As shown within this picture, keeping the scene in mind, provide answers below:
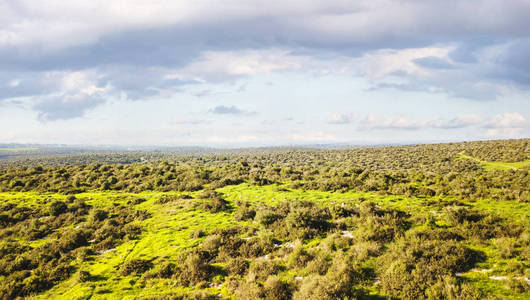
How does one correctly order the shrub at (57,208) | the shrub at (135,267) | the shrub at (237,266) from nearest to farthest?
1. the shrub at (237,266)
2. the shrub at (135,267)
3. the shrub at (57,208)

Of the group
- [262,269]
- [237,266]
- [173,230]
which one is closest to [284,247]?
[262,269]

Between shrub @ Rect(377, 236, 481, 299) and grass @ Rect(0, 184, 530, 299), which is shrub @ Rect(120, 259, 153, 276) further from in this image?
shrub @ Rect(377, 236, 481, 299)

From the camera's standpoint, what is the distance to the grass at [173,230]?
28.8ft

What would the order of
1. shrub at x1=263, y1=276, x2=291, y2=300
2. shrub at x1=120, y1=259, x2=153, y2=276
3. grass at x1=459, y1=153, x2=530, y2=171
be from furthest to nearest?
1. grass at x1=459, y1=153, x2=530, y2=171
2. shrub at x1=120, y1=259, x2=153, y2=276
3. shrub at x1=263, y1=276, x2=291, y2=300

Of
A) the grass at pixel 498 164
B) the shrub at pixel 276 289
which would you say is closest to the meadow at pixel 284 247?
the shrub at pixel 276 289

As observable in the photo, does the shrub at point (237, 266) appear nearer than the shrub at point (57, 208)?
Yes

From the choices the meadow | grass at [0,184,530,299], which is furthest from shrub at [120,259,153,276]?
grass at [0,184,530,299]

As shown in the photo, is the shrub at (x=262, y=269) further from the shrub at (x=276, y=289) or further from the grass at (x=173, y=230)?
the grass at (x=173, y=230)

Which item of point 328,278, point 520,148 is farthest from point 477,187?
point 520,148

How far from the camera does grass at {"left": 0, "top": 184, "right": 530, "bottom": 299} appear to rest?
8.77 metres

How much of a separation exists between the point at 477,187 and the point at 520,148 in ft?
170

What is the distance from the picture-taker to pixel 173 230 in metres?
15.1

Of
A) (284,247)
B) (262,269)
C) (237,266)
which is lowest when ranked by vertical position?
(237,266)

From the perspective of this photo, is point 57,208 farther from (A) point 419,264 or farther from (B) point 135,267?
(A) point 419,264
